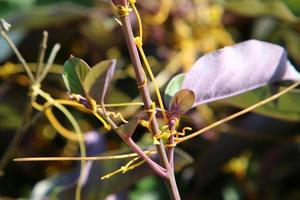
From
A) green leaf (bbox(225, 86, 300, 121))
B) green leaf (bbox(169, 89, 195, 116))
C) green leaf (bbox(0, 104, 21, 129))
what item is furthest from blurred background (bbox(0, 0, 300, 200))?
green leaf (bbox(169, 89, 195, 116))

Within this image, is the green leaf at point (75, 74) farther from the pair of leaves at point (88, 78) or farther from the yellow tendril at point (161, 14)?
the yellow tendril at point (161, 14)

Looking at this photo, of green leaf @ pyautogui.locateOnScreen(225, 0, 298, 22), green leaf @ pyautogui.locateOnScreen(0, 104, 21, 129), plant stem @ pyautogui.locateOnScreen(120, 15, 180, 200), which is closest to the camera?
plant stem @ pyautogui.locateOnScreen(120, 15, 180, 200)

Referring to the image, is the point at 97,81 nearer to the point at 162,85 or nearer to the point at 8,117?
the point at 162,85

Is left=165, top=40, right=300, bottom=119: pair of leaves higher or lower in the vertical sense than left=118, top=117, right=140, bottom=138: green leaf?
lower

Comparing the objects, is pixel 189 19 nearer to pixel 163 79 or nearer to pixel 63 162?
pixel 163 79

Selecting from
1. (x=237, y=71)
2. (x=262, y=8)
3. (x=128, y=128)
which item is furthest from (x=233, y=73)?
(x=262, y=8)

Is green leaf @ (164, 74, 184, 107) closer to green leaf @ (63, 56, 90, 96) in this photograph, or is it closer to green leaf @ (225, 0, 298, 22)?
green leaf @ (63, 56, 90, 96)
